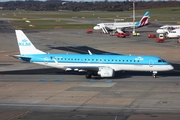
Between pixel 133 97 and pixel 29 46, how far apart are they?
20514 mm

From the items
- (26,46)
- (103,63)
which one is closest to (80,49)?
(26,46)

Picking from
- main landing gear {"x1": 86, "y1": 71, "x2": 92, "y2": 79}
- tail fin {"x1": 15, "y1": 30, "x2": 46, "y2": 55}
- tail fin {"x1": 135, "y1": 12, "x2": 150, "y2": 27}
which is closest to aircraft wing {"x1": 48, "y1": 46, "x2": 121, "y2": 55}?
Answer: tail fin {"x1": 15, "y1": 30, "x2": 46, "y2": 55}

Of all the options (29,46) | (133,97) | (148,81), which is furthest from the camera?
(29,46)

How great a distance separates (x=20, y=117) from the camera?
37969 millimetres

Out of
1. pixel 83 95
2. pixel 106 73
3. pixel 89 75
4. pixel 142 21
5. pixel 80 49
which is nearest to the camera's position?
pixel 83 95

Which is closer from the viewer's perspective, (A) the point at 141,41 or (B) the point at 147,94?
(B) the point at 147,94

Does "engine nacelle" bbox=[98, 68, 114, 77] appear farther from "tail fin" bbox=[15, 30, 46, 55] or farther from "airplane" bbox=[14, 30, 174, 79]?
"tail fin" bbox=[15, 30, 46, 55]

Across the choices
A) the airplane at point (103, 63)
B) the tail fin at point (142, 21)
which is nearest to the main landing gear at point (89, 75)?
the airplane at point (103, 63)

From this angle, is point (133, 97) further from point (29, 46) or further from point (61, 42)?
point (61, 42)

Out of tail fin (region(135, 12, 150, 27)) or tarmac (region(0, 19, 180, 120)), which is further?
tail fin (region(135, 12, 150, 27))

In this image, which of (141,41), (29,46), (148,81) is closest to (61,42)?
(141,41)

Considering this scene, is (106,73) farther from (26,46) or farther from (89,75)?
(26,46)

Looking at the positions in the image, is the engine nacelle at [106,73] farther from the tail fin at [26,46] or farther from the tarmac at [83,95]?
the tail fin at [26,46]

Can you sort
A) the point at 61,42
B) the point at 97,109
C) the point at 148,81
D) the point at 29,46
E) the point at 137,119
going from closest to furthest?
the point at 137,119
the point at 97,109
the point at 148,81
the point at 29,46
the point at 61,42
